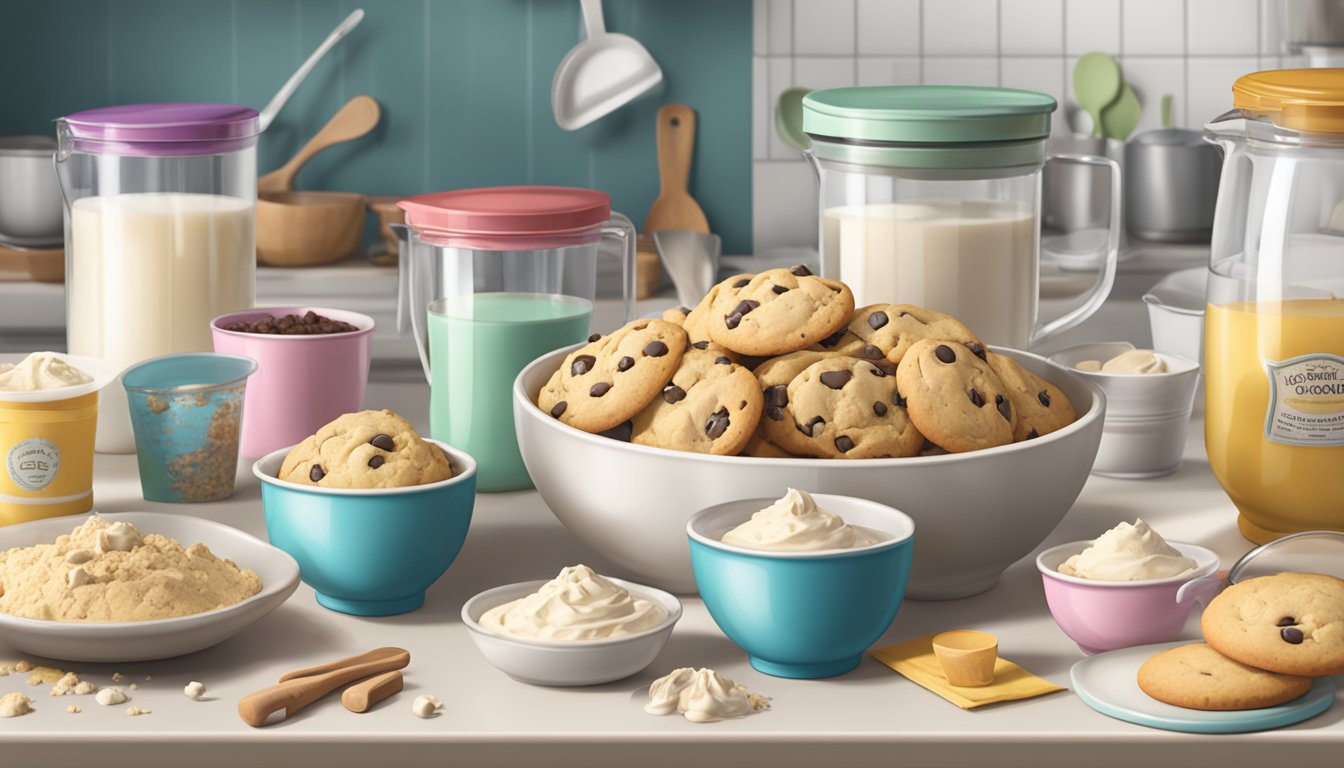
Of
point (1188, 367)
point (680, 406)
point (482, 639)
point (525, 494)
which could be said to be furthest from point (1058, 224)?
point (482, 639)

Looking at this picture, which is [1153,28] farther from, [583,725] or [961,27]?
[583,725]

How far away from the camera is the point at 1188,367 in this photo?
1302 mm

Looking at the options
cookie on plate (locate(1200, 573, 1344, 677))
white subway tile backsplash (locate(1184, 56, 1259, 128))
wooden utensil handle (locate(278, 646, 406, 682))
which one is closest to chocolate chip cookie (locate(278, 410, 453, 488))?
wooden utensil handle (locate(278, 646, 406, 682))

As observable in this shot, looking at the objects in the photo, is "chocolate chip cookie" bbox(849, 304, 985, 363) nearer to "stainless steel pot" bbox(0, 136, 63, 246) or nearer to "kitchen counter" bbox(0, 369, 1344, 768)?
"kitchen counter" bbox(0, 369, 1344, 768)

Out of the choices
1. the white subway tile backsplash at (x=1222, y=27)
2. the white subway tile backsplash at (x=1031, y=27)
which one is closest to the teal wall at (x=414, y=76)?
the white subway tile backsplash at (x=1031, y=27)

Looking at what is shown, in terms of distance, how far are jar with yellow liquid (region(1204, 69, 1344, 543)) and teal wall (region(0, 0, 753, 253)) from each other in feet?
7.07

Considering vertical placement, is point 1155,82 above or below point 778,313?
above

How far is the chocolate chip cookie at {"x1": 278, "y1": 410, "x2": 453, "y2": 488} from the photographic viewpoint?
39.6 inches

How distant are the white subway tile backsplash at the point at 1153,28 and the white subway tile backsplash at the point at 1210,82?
0.05m

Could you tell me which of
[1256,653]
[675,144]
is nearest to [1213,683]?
[1256,653]

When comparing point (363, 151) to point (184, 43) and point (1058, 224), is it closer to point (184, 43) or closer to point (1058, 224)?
point (184, 43)

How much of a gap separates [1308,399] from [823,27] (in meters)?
2.26

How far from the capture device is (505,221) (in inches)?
48.7

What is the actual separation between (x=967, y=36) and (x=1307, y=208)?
2.21m
